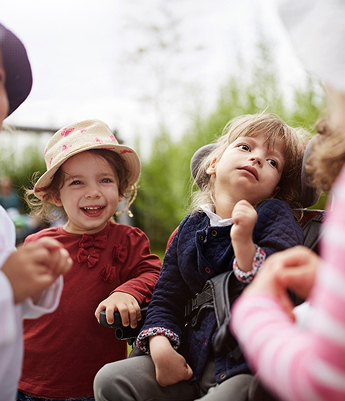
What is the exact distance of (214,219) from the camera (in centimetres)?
156

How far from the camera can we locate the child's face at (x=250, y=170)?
1487mm

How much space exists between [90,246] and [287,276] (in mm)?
1166

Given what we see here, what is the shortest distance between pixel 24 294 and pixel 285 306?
49 cm

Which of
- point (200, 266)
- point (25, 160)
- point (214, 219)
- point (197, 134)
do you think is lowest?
point (25, 160)

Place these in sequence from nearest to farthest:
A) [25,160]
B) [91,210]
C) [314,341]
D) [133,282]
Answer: [314,341] → [133,282] → [91,210] → [25,160]

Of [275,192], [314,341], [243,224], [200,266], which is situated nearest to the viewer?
[314,341]

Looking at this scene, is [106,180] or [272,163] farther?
[106,180]

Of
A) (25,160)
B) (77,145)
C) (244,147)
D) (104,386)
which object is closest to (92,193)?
(77,145)

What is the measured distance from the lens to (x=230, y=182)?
4.98 ft

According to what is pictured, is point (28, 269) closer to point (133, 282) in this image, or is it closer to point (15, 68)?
point (15, 68)

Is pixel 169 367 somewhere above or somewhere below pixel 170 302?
below

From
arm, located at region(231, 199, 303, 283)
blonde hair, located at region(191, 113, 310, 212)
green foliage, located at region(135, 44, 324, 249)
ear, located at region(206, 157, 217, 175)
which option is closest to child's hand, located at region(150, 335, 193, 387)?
arm, located at region(231, 199, 303, 283)

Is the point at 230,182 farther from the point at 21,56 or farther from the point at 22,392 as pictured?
the point at 22,392

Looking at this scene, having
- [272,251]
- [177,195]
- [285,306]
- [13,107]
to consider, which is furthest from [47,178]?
[177,195]
